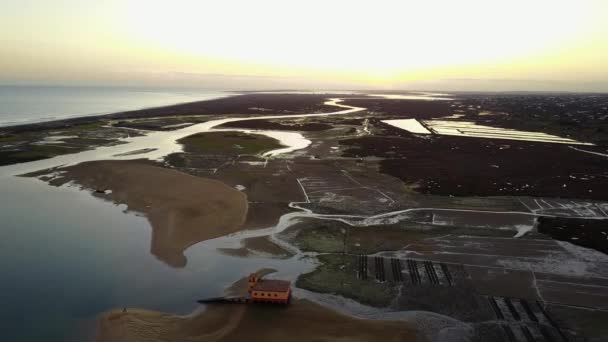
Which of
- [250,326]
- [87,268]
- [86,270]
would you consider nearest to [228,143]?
[87,268]

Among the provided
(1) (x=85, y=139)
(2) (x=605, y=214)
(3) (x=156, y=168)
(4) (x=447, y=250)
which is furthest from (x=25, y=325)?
(1) (x=85, y=139)

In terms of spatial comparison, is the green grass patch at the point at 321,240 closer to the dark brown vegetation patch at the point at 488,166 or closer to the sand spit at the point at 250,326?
the sand spit at the point at 250,326

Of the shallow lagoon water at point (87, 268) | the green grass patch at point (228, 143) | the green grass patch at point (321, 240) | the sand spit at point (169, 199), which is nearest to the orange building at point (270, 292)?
the shallow lagoon water at point (87, 268)

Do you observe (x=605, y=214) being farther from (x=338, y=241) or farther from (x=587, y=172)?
(x=338, y=241)

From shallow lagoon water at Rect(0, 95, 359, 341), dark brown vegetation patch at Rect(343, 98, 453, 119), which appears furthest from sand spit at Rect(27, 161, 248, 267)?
dark brown vegetation patch at Rect(343, 98, 453, 119)

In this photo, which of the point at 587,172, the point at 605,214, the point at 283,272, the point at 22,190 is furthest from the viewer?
the point at 587,172

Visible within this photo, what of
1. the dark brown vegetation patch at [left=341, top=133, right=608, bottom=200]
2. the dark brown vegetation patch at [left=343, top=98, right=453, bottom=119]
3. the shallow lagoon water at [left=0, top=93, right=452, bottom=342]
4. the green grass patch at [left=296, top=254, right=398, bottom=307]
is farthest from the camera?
the dark brown vegetation patch at [left=343, top=98, right=453, bottom=119]

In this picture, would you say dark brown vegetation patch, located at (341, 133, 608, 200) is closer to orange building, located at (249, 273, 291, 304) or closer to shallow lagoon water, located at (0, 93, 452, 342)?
shallow lagoon water, located at (0, 93, 452, 342)
